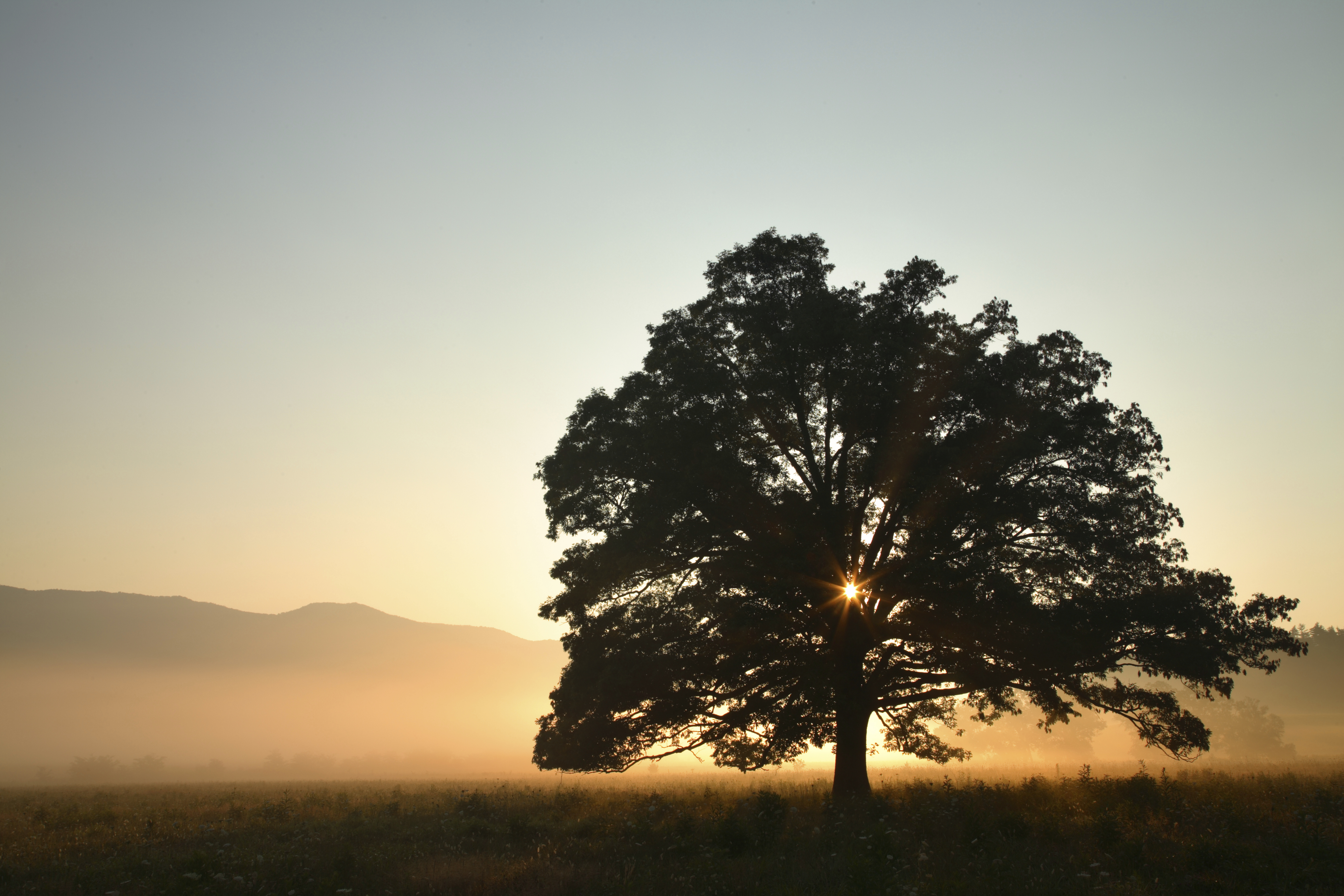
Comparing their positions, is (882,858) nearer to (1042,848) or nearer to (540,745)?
(1042,848)

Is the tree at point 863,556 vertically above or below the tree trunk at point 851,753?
above

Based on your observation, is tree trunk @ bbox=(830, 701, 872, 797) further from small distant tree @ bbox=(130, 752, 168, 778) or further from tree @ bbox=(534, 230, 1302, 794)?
small distant tree @ bbox=(130, 752, 168, 778)

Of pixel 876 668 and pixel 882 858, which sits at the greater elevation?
pixel 876 668

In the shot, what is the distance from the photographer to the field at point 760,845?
395 inches

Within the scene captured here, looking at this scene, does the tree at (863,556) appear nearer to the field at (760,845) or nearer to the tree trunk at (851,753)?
the tree trunk at (851,753)

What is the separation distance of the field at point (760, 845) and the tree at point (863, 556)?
1.97 meters

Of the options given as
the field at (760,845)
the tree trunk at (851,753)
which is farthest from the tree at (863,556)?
the field at (760,845)

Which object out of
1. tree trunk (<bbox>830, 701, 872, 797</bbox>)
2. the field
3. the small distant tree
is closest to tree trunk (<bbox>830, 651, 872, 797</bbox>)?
tree trunk (<bbox>830, 701, 872, 797</bbox>)

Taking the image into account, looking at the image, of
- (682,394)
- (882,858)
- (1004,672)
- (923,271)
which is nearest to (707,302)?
(682,394)

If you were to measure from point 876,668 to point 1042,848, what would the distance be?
6.75 m

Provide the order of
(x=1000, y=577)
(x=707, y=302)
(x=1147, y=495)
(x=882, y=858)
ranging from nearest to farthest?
(x=882, y=858)
(x=1000, y=577)
(x=1147, y=495)
(x=707, y=302)

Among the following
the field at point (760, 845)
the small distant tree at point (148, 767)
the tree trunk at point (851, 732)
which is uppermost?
the tree trunk at point (851, 732)

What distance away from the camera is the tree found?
15.9 meters

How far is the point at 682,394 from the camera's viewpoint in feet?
60.0
